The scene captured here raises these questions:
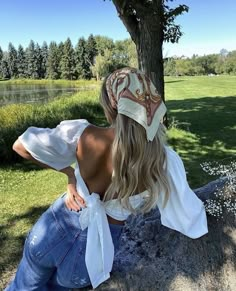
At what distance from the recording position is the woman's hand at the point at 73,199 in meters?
2.08

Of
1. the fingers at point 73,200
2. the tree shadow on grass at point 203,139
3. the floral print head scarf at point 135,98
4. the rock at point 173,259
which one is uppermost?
the floral print head scarf at point 135,98

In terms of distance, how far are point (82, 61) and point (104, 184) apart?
87115 mm

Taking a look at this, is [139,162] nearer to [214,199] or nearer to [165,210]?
[165,210]

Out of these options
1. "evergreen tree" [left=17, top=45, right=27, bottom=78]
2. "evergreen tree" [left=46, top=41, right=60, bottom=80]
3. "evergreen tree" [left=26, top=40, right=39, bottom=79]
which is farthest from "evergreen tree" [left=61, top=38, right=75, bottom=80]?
"evergreen tree" [left=17, top=45, right=27, bottom=78]

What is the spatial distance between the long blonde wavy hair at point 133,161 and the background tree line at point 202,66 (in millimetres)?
99097

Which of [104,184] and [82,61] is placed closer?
[104,184]

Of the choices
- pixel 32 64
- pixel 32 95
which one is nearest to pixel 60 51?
pixel 32 64

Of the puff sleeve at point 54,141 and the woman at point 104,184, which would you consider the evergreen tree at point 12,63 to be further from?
the puff sleeve at point 54,141

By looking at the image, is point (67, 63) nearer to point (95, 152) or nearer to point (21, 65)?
point (21, 65)

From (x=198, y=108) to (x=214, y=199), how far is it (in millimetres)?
14698

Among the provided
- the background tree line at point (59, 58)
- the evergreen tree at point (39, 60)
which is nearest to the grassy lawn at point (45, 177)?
the background tree line at point (59, 58)

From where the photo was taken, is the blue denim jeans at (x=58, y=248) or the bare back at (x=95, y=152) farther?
the blue denim jeans at (x=58, y=248)

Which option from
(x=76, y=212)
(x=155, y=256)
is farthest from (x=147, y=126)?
(x=155, y=256)

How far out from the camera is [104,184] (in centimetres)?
202
